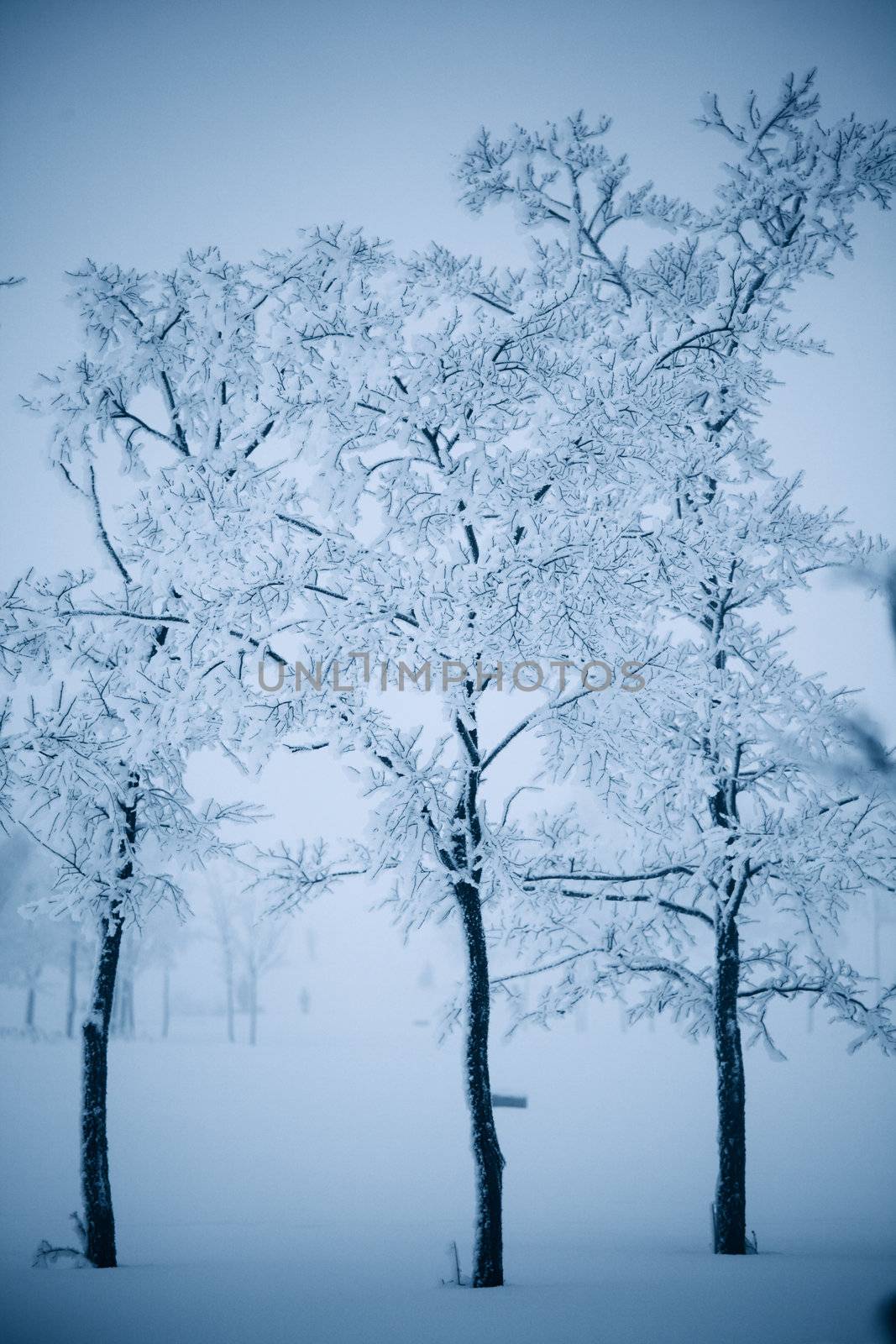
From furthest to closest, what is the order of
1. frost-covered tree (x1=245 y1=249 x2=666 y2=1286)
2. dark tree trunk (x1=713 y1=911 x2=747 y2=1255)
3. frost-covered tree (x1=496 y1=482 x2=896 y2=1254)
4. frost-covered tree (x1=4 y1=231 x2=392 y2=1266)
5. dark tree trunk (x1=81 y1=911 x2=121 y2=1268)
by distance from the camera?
1. dark tree trunk (x1=713 y1=911 x2=747 y2=1255)
2. frost-covered tree (x1=496 y1=482 x2=896 y2=1254)
3. dark tree trunk (x1=81 y1=911 x2=121 y2=1268)
4. frost-covered tree (x1=4 y1=231 x2=392 y2=1266)
5. frost-covered tree (x1=245 y1=249 x2=666 y2=1286)

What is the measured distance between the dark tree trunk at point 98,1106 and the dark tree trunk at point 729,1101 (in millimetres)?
5263

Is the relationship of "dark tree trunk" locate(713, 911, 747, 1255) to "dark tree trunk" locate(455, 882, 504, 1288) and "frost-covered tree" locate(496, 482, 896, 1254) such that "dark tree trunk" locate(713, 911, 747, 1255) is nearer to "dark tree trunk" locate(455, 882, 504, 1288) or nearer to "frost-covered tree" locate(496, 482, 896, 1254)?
"frost-covered tree" locate(496, 482, 896, 1254)

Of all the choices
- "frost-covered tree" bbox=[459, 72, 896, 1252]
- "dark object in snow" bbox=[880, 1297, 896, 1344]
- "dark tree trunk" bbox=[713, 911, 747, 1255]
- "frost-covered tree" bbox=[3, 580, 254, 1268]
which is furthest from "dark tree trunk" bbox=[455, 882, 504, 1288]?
"dark object in snow" bbox=[880, 1297, 896, 1344]

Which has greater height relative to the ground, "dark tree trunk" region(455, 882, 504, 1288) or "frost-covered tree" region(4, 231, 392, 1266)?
"frost-covered tree" region(4, 231, 392, 1266)

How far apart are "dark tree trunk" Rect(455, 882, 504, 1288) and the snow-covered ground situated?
0.26m

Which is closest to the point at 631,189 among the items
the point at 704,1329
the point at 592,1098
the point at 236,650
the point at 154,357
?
the point at 154,357

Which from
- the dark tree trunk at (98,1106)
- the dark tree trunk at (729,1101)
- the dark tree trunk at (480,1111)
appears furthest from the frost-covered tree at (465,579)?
the dark tree trunk at (729,1101)

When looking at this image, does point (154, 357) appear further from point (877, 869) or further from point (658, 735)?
point (877, 869)

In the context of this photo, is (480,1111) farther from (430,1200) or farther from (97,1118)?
(430,1200)

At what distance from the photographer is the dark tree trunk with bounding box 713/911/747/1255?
7242 mm

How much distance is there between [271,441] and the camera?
7.10 metres

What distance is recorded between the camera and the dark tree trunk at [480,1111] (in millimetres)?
6211

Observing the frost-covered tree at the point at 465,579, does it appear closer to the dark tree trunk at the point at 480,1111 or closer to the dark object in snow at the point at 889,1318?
the dark tree trunk at the point at 480,1111

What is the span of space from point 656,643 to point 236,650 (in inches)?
140
